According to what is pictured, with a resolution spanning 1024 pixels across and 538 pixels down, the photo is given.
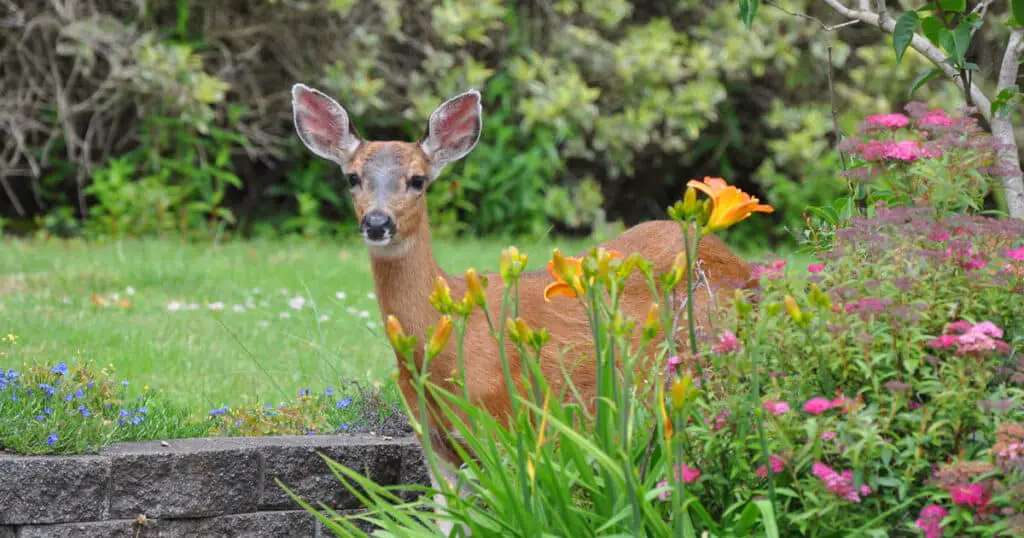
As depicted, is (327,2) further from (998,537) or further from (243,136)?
(998,537)

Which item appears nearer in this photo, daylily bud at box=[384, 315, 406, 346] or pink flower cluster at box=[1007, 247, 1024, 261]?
daylily bud at box=[384, 315, 406, 346]

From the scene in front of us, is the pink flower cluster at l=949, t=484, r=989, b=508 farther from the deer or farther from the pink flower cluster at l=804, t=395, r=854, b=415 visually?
the deer

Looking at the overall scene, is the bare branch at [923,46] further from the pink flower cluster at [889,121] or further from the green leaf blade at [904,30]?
the pink flower cluster at [889,121]

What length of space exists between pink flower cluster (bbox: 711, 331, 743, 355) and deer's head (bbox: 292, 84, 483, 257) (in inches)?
52.3

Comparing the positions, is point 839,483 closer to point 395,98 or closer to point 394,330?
point 394,330

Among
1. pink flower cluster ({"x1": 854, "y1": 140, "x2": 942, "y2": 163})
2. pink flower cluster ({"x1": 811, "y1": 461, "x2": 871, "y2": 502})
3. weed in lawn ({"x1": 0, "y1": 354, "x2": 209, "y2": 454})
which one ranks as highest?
pink flower cluster ({"x1": 854, "y1": 140, "x2": 942, "y2": 163})

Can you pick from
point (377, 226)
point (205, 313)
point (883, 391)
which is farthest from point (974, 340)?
point (205, 313)

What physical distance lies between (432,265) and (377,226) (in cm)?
29

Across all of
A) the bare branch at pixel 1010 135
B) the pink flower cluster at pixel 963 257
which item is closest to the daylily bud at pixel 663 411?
the pink flower cluster at pixel 963 257

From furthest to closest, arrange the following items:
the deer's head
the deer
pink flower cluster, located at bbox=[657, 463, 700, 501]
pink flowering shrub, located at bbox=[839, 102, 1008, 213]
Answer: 1. the deer's head
2. the deer
3. pink flowering shrub, located at bbox=[839, 102, 1008, 213]
4. pink flower cluster, located at bbox=[657, 463, 700, 501]

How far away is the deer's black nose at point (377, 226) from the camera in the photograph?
4.09 meters

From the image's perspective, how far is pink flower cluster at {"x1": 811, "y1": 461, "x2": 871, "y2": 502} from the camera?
273 centimetres

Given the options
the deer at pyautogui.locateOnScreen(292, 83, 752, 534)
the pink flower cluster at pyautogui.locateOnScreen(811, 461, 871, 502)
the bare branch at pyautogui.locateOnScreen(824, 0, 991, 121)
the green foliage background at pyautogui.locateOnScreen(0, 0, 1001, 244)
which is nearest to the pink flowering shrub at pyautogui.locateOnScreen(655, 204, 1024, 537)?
the pink flower cluster at pyautogui.locateOnScreen(811, 461, 871, 502)

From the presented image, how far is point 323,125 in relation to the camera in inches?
184
